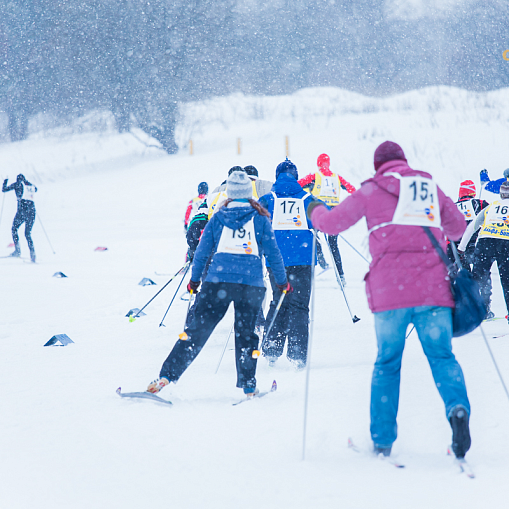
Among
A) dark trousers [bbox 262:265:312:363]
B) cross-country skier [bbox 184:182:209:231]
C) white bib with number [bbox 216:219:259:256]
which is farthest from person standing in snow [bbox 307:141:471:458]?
cross-country skier [bbox 184:182:209:231]

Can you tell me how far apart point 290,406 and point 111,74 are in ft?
79.4

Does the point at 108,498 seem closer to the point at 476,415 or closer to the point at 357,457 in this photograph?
the point at 357,457

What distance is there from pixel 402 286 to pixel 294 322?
1.98 metres

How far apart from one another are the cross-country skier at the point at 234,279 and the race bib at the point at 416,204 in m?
1.22

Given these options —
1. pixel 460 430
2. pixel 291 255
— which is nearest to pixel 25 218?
pixel 291 255

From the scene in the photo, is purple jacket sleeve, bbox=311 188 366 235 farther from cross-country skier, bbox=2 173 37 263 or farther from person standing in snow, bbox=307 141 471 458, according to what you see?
cross-country skier, bbox=2 173 37 263

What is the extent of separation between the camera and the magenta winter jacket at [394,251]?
8.26 ft

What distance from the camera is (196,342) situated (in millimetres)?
3498

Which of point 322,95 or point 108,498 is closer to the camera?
point 108,498

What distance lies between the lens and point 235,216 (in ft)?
11.6

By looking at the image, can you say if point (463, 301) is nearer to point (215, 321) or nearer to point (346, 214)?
point (346, 214)

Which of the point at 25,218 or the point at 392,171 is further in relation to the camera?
the point at 25,218

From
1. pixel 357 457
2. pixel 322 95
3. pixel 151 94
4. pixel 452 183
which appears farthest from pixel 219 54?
pixel 357 457

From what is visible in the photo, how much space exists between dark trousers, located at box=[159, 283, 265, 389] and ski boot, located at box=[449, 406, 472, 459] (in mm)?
1486
